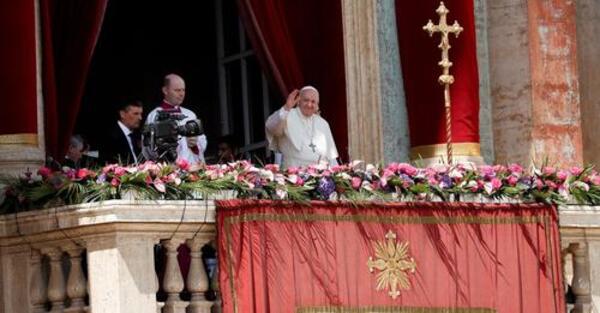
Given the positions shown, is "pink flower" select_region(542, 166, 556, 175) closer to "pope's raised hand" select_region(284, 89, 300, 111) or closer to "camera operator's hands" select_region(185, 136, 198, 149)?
"pope's raised hand" select_region(284, 89, 300, 111)

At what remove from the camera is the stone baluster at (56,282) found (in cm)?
1941

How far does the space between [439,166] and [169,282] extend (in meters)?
2.74

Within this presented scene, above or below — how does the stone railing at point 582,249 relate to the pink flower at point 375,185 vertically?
below

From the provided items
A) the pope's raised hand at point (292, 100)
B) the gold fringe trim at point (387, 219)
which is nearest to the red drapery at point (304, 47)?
the pope's raised hand at point (292, 100)

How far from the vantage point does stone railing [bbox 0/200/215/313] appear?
62.5 ft

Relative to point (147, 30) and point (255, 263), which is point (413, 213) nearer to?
point (255, 263)

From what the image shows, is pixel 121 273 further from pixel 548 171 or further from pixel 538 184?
pixel 548 171

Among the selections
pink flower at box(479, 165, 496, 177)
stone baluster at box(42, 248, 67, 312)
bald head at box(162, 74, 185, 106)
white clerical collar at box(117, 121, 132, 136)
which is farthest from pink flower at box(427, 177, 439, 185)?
stone baluster at box(42, 248, 67, 312)

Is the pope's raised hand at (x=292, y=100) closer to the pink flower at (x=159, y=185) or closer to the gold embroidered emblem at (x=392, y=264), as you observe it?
the gold embroidered emblem at (x=392, y=264)

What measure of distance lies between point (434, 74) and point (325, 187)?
3.04 m

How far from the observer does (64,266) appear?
64.4 ft

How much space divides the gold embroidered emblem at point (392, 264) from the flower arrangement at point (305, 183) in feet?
1.22

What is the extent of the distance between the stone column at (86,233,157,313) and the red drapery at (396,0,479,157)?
4.16m

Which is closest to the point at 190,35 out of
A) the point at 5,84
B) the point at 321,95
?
the point at 321,95
